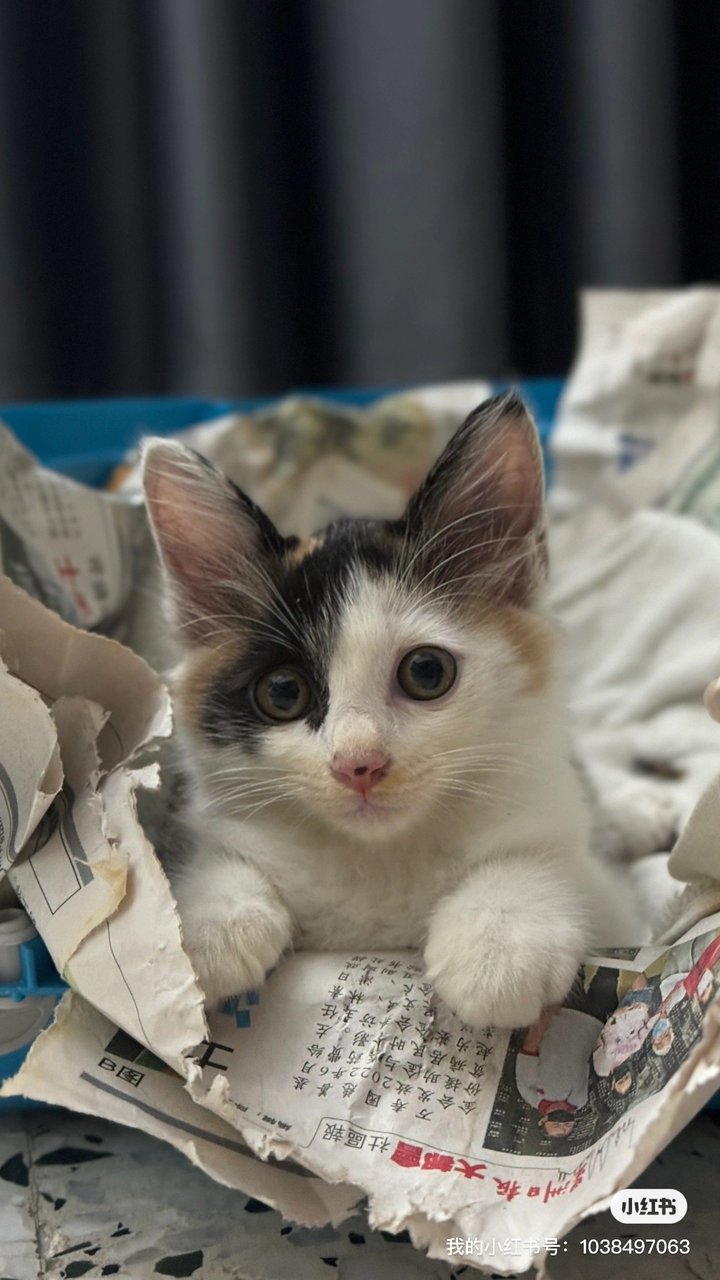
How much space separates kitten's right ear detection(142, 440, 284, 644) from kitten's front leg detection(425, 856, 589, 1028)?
350mm

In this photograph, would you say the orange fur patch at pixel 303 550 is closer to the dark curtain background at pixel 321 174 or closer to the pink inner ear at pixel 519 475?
the pink inner ear at pixel 519 475

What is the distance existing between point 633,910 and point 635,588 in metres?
0.76

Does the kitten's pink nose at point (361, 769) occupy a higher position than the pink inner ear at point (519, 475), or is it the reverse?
the pink inner ear at point (519, 475)

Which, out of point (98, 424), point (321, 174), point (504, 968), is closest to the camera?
Result: point (504, 968)

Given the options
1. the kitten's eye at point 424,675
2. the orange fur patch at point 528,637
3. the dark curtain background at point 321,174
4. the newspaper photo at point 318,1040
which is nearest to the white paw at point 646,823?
the newspaper photo at point 318,1040

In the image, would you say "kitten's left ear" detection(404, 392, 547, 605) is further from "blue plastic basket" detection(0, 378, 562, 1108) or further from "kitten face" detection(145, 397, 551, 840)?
"blue plastic basket" detection(0, 378, 562, 1108)

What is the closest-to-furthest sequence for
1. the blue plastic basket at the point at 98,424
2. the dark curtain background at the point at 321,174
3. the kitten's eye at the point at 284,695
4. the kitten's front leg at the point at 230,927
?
the kitten's front leg at the point at 230,927 → the kitten's eye at the point at 284,695 → the blue plastic basket at the point at 98,424 → the dark curtain background at the point at 321,174

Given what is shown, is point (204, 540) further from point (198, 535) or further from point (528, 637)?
point (528, 637)

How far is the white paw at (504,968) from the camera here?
2.76 ft

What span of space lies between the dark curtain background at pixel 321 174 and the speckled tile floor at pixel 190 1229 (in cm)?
154

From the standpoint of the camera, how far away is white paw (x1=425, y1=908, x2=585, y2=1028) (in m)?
0.84

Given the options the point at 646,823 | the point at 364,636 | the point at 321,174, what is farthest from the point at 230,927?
the point at 321,174

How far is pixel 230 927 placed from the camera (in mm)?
904

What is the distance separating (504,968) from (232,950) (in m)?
0.22
